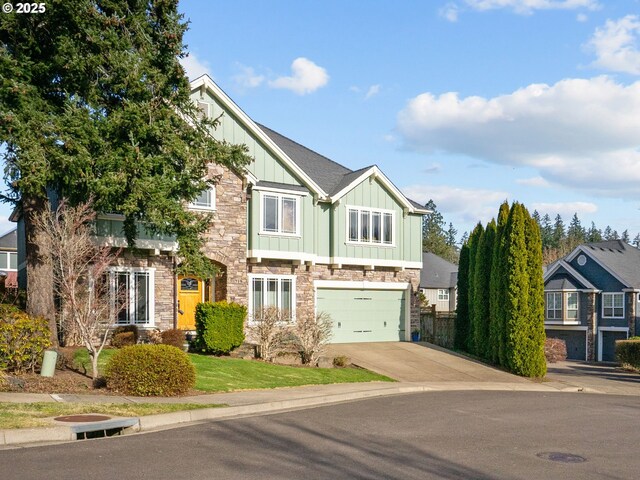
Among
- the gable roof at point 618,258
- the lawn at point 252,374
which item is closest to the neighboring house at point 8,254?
the lawn at point 252,374

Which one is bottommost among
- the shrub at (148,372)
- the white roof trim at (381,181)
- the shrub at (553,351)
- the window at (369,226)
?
the shrub at (553,351)

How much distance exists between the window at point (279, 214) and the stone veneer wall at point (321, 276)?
1309 millimetres

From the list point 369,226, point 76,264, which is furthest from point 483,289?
point 76,264

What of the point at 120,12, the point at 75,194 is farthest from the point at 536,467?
the point at 120,12

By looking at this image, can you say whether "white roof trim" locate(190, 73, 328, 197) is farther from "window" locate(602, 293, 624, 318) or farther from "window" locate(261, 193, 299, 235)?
"window" locate(602, 293, 624, 318)

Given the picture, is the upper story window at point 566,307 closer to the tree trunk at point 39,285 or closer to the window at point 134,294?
the window at point 134,294

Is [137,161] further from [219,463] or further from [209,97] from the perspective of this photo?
[219,463]

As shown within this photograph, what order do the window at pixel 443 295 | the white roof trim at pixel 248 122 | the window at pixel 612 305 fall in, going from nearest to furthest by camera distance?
the white roof trim at pixel 248 122
the window at pixel 612 305
the window at pixel 443 295

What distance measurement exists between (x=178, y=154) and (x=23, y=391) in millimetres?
7924

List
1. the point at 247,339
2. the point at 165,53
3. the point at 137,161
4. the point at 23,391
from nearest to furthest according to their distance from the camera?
the point at 23,391 < the point at 137,161 < the point at 165,53 < the point at 247,339

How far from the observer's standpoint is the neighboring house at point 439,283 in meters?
62.0

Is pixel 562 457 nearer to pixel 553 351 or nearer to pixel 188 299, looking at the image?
pixel 188 299

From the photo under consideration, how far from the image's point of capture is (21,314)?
688 inches

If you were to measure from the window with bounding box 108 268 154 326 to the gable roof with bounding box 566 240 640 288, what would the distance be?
1425 inches
